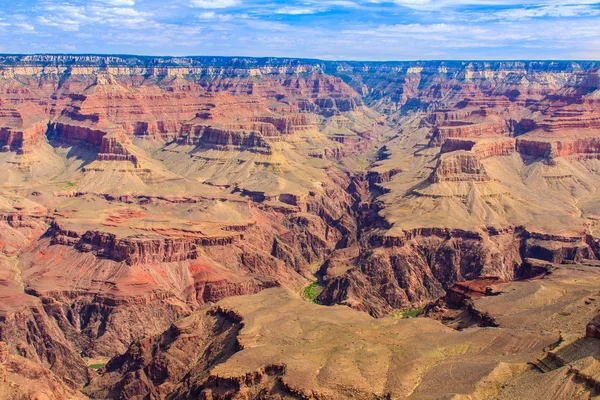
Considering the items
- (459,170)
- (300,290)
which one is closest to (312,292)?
(300,290)

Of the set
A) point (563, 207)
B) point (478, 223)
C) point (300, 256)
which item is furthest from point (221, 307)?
point (563, 207)

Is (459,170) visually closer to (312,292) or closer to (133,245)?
(312,292)

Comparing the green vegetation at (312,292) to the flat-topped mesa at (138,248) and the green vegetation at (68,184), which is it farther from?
the green vegetation at (68,184)

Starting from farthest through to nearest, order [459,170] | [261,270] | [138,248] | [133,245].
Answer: [459,170], [261,270], [138,248], [133,245]

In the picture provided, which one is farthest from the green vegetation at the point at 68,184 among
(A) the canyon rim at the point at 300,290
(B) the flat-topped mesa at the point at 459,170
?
(B) the flat-topped mesa at the point at 459,170

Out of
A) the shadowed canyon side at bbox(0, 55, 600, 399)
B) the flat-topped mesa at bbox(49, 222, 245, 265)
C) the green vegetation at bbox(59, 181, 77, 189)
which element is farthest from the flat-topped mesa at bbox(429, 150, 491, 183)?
the green vegetation at bbox(59, 181, 77, 189)

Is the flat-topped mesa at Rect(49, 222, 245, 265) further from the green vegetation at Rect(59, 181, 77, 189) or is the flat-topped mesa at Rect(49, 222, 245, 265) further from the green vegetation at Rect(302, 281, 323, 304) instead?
the green vegetation at Rect(59, 181, 77, 189)
